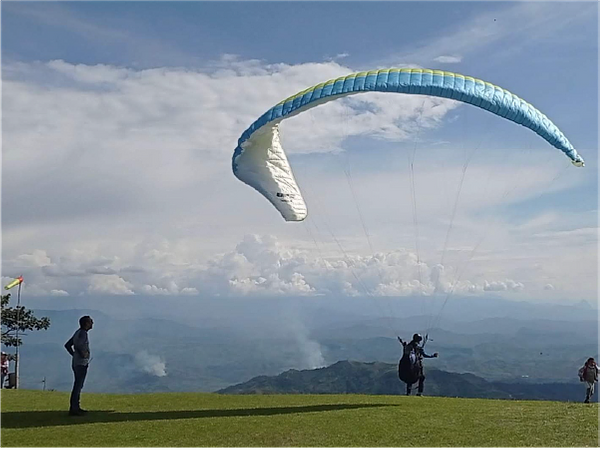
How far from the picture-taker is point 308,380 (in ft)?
558

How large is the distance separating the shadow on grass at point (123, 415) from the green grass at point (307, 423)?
0.02m

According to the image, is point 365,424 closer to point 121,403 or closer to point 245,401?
point 245,401

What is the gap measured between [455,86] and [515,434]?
7.31 metres

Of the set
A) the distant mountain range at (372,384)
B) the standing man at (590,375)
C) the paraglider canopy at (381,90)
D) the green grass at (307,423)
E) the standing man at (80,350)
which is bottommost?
the distant mountain range at (372,384)

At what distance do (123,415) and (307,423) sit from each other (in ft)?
15.2

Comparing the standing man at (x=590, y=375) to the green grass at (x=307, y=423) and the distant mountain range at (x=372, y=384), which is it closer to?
the green grass at (x=307, y=423)

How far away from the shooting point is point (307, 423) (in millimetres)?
13266

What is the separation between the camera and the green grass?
464 inches

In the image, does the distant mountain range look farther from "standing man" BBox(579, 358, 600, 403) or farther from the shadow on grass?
the shadow on grass

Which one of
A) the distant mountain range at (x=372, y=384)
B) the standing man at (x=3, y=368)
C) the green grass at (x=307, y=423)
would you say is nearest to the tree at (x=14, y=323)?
the standing man at (x=3, y=368)

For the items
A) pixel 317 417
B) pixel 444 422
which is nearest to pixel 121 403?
pixel 317 417

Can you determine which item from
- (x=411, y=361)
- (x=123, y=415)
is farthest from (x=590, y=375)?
(x=123, y=415)

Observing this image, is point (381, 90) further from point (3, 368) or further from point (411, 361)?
point (3, 368)

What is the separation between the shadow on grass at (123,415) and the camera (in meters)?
14.3
